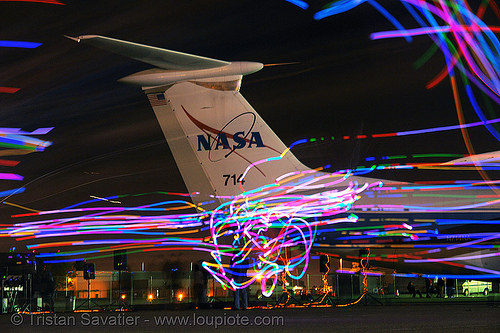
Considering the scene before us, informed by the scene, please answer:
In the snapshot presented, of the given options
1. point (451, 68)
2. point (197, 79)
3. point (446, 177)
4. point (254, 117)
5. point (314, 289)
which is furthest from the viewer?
point (314, 289)

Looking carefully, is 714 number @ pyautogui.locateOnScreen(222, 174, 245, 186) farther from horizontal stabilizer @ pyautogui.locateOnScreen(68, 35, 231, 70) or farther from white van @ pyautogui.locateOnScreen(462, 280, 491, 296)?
white van @ pyautogui.locateOnScreen(462, 280, 491, 296)

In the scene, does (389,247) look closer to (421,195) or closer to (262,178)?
(421,195)

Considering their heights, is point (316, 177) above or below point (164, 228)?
above

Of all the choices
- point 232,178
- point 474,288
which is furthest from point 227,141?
point 474,288

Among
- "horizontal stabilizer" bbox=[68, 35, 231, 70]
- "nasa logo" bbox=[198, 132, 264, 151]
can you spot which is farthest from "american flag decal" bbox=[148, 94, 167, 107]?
"horizontal stabilizer" bbox=[68, 35, 231, 70]

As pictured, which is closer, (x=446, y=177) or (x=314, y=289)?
(x=446, y=177)

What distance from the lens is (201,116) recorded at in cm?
1680

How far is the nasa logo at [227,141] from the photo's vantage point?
55.0ft

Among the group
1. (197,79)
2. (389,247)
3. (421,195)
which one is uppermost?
(197,79)

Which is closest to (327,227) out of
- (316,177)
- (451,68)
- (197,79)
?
(316,177)

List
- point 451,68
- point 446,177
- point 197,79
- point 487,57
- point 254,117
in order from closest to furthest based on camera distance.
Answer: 1. point 487,57
2. point 451,68
3. point 197,79
4. point 254,117
5. point 446,177

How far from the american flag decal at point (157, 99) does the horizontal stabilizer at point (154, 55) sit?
2188mm

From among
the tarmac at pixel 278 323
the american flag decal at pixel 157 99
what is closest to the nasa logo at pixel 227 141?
the american flag decal at pixel 157 99

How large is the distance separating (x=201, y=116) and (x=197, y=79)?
167 cm
